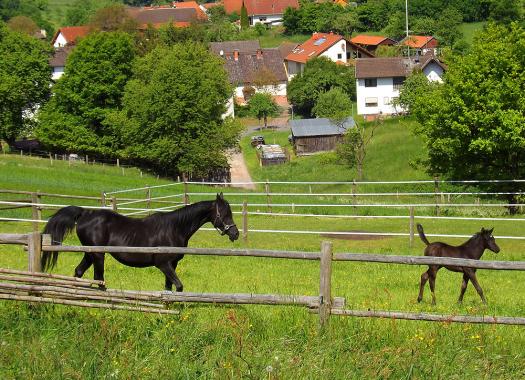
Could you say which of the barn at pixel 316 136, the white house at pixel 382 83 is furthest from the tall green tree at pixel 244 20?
the barn at pixel 316 136

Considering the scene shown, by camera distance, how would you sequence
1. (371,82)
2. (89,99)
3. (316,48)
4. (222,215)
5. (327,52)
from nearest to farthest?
(222,215) < (89,99) < (371,82) < (327,52) < (316,48)

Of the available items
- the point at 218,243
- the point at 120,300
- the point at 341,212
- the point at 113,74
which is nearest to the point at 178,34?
the point at 113,74

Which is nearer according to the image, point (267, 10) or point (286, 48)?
point (286, 48)

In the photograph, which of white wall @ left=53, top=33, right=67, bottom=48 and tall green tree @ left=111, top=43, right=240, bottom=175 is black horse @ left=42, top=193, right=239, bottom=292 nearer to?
tall green tree @ left=111, top=43, right=240, bottom=175

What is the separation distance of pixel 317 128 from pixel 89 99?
20246mm

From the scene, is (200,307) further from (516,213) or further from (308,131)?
(308,131)

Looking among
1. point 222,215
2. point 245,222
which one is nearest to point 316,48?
point 245,222

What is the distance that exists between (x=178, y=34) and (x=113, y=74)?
23973 mm

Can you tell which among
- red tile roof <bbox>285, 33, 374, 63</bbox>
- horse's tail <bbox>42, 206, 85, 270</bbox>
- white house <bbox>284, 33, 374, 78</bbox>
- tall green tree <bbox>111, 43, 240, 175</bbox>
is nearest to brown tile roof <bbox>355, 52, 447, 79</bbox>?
red tile roof <bbox>285, 33, 374, 63</bbox>

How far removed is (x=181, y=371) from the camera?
26.8 ft

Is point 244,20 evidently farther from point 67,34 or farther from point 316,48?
point 316,48

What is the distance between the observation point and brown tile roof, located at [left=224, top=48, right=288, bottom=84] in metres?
96.3

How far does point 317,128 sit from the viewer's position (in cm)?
6894

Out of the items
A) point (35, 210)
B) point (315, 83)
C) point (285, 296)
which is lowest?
point (285, 296)
